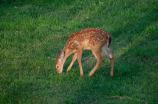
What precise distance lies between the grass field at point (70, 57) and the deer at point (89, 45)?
0.88 ft

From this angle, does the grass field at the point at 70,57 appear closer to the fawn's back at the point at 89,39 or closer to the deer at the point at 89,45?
the deer at the point at 89,45

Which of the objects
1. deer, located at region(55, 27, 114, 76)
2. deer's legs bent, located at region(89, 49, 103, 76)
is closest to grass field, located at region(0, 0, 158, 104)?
deer's legs bent, located at region(89, 49, 103, 76)

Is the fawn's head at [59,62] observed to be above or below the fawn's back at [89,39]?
below

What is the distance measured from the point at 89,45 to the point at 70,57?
62.4 inches

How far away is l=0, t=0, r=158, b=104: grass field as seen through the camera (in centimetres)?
711

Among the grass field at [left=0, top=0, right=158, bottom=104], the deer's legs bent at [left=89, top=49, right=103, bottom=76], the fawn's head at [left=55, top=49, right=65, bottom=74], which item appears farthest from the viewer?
the fawn's head at [left=55, top=49, right=65, bottom=74]

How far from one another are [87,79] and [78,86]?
487 millimetres

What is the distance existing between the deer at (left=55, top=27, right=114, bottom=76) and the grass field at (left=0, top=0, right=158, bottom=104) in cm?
27

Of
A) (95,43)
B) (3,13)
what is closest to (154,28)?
(95,43)

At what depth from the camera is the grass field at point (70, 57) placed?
711cm

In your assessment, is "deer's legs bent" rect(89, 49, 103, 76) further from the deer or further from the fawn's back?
the fawn's back

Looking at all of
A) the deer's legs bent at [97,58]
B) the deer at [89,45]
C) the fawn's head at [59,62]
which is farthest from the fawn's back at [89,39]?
the fawn's head at [59,62]

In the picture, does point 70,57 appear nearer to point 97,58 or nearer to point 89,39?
point 89,39

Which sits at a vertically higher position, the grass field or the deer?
the deer
